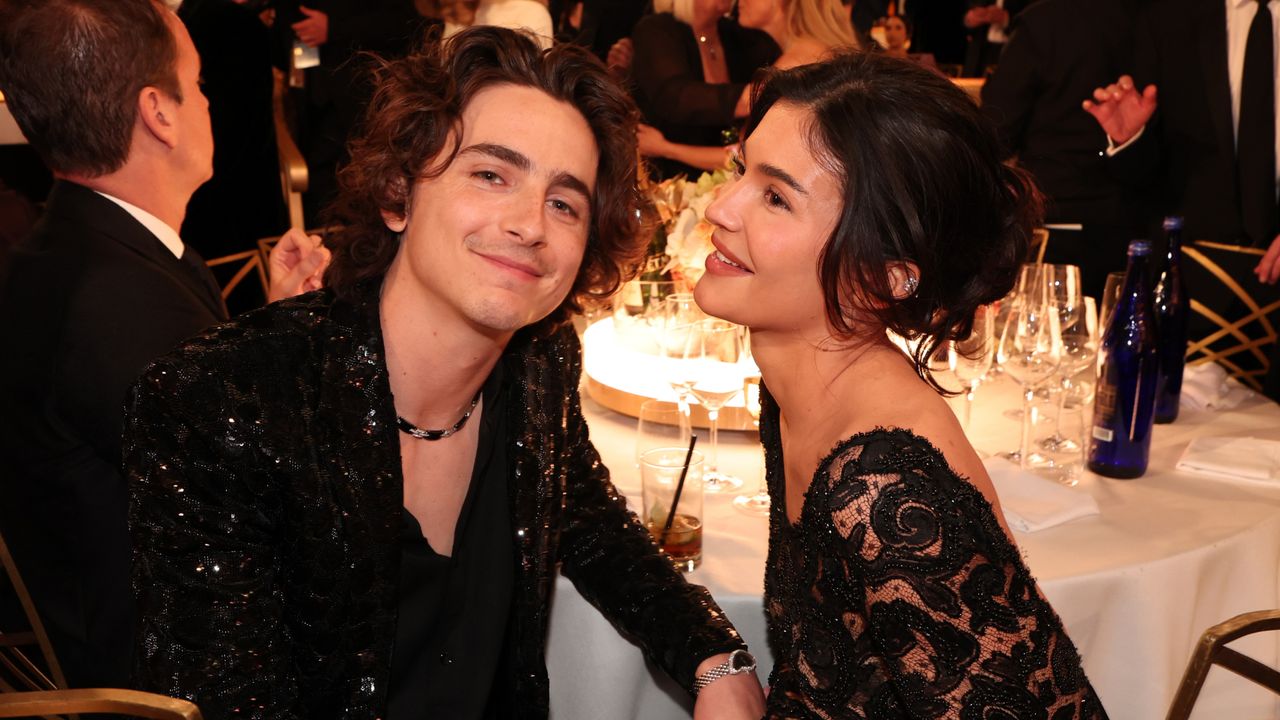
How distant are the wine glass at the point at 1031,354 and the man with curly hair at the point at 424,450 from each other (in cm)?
88

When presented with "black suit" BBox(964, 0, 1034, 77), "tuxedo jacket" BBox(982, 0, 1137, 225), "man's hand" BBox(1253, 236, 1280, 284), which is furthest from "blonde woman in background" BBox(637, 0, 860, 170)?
"black suit" BBox(964, 0, 1034, 77)

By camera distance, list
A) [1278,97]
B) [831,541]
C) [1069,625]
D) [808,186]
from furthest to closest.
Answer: [1278,97] < [1069,625] < [808,186] < [831,541]

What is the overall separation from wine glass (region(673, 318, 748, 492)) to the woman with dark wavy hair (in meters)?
0.44

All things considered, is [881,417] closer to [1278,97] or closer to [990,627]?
[990,627]

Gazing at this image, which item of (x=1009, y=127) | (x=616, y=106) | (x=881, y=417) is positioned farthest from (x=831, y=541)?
(x=1009, y=127)

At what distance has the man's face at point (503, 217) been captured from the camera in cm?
169

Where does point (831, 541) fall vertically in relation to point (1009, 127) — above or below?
below

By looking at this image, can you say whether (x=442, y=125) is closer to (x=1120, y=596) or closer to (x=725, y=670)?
(x=725, y=670)

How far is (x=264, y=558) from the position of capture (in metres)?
1.58

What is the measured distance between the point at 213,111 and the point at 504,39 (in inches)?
133

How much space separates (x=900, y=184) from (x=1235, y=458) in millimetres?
1268

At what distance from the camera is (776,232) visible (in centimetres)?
156

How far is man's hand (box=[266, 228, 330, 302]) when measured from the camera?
2.51 metres

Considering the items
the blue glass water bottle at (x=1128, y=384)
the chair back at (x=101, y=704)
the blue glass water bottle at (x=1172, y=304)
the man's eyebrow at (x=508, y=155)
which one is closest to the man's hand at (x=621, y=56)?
the blue glass water bottle at (x=1172, y=304)
